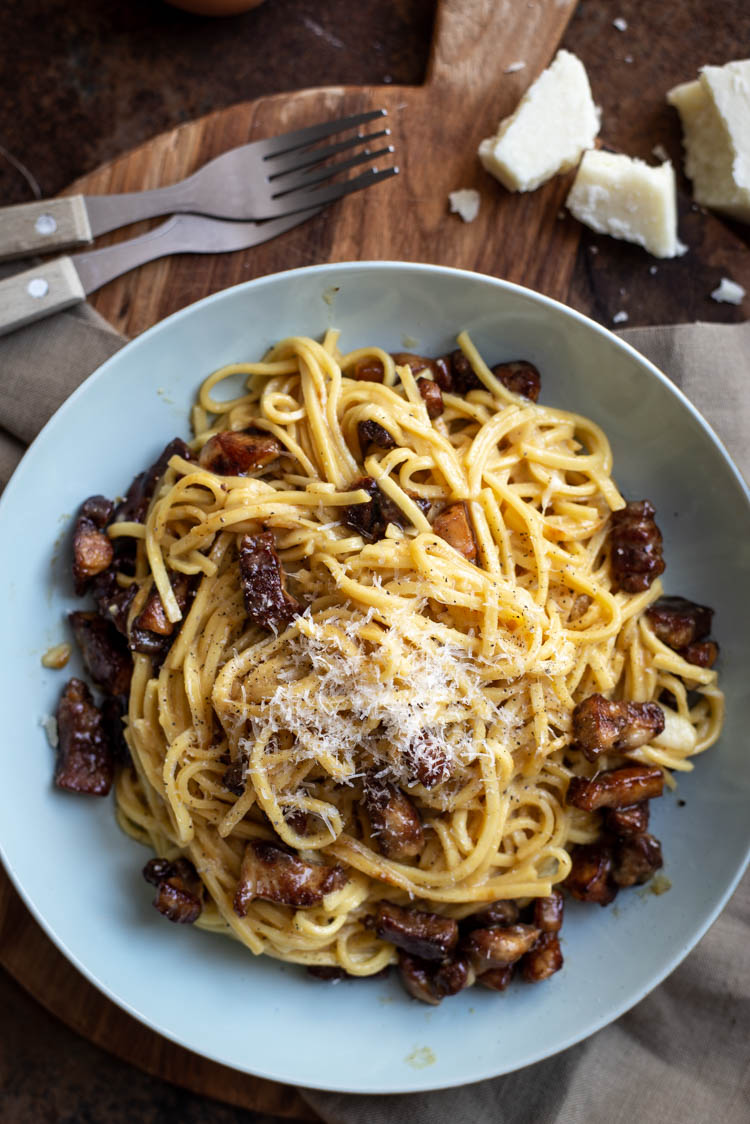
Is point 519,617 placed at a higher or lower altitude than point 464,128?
lower

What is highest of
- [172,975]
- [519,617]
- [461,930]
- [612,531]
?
[519,617]

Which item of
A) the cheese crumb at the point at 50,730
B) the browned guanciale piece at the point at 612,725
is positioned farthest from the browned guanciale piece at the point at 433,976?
the cheese crumb at the point at 50,730

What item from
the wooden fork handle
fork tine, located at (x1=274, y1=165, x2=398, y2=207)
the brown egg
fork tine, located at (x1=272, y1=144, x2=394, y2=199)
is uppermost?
the brown egg

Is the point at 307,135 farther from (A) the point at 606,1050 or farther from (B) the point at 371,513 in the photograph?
(A) the point at 606,1050

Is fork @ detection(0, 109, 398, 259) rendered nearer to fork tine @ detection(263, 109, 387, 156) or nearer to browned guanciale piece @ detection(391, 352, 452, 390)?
fork tine @ detection(263, 109, 387, 156)

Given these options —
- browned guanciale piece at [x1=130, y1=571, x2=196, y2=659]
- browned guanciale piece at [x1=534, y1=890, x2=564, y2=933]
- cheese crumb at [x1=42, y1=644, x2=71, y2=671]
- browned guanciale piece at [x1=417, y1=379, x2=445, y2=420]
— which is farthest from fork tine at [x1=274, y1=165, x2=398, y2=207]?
browned guanciale piece at [x1=534, y1=890, x2=564, y2=933]

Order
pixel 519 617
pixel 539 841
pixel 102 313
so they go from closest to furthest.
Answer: pixel 519 617 → pixel 539 841 → pixel 102 313

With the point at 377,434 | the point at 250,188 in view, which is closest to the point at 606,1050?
the point at 377,434

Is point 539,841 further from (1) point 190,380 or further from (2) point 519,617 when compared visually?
(1) point 190,380

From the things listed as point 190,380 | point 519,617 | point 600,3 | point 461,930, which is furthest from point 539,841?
point 600,3
